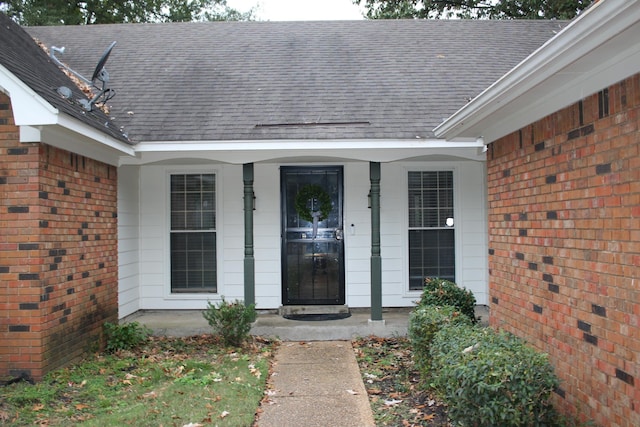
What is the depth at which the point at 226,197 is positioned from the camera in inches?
350

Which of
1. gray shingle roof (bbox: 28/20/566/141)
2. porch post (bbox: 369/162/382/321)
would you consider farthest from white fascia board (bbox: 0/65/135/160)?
porch post (bbox: 369/162/382/321)

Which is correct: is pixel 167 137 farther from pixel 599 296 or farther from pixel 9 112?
pixel 599 296

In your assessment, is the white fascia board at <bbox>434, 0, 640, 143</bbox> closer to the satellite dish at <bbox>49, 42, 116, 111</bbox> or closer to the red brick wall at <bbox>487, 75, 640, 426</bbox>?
the red brick wall at <bbox>487, 75, 640, 426</bbox>

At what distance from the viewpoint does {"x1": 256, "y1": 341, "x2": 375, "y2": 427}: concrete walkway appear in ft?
14.9

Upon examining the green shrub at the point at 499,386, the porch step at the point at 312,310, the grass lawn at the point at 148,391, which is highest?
the green shrub at the point at 499,386

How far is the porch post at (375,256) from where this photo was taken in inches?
299

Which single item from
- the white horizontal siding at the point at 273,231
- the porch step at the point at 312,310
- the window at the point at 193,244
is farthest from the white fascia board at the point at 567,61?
the window at the point at 193,244

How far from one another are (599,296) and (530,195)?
134 centimetres

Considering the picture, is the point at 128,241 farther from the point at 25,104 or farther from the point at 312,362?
the point at 312,362

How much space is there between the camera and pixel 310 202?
8734 mm

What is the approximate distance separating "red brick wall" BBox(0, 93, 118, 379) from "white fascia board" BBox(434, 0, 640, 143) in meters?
4.31

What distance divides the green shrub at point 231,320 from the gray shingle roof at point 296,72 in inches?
89.9

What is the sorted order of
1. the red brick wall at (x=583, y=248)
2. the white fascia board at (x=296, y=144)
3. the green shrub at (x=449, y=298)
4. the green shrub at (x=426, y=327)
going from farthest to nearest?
the white fascia board at (x=296, y=144), the green shrub at (x=449, y=298), the green shrub at (x=426, y=327), the red brick wall at (x=583, y=248)

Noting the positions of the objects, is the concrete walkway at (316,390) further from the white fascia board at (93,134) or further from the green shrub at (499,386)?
the white fascia board at (93,134)
